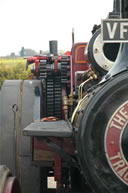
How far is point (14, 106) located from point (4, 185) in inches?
85.8

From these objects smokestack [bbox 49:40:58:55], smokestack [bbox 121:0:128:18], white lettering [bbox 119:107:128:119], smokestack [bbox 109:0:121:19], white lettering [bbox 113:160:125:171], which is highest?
smokestack [bbox 109:0:121:19]

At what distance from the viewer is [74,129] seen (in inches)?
114

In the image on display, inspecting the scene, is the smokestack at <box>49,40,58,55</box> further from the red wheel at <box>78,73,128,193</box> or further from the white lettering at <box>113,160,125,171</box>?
the white lettering at <box>113,160,125,171</box>

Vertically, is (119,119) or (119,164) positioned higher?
(119,119)

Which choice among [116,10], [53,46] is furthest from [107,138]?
[53,46]

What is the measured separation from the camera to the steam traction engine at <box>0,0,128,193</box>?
99.7 inches

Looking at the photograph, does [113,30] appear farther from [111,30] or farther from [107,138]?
[107,138]

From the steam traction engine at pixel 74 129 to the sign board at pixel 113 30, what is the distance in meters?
0.27

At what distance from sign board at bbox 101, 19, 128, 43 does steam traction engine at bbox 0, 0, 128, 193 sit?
27 cm

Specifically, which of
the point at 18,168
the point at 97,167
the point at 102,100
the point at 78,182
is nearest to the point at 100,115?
the point at 102,100

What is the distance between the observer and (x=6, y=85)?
511 centimetres

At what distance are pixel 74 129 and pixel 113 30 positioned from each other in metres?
0.80

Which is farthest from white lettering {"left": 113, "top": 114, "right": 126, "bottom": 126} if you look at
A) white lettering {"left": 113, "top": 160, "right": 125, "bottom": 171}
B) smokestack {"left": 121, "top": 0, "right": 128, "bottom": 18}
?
smokestack {"left": 121, "top": 0, "right": 128, "bottom": 18}

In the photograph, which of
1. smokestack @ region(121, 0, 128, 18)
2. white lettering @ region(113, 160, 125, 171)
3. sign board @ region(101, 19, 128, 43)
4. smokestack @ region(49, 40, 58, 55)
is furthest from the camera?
smokestack @ region(49, 40, 58, 55)
